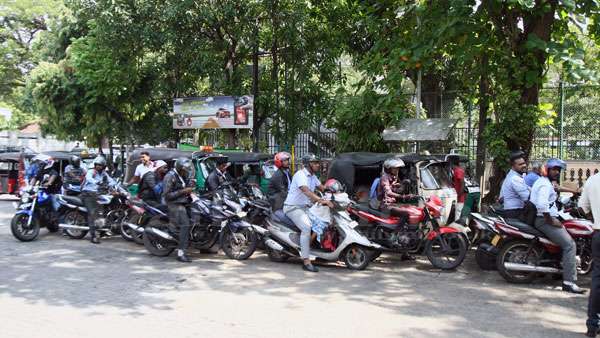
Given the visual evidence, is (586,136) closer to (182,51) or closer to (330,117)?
(330,117)

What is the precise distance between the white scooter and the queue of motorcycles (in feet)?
0.05

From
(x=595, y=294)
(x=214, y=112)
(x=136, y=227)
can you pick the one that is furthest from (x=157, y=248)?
(x=214, y=112)

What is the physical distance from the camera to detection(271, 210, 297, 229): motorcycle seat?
27.1 ft

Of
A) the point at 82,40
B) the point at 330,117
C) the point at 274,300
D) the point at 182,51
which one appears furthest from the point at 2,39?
the point at 274,300

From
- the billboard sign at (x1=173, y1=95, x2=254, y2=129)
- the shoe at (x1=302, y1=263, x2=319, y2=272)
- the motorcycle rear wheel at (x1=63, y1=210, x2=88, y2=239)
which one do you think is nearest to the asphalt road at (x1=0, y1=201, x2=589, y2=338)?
the shoe at (x1=302, y1=263, x2=319, y2=272)

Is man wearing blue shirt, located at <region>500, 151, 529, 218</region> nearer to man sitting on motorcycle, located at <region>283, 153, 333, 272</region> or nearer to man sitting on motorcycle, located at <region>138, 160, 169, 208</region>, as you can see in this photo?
man sitting on motorcycle, located at <region>283, 153, 333, 272</region>

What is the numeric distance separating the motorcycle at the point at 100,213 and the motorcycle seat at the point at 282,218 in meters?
3.29

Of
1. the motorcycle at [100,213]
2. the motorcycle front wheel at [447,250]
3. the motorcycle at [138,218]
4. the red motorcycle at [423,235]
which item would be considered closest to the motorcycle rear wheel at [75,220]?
the motorcycle at [100,213]

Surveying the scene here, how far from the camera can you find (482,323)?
18.0 feet

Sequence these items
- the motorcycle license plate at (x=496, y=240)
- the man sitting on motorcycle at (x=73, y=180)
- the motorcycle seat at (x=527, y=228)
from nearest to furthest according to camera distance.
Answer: the motorcycle seat at (x=527, y=228)
the motorcycle license plate at (x=496, y=240)
the man sitting on motorcycle at (x=73, y=180)

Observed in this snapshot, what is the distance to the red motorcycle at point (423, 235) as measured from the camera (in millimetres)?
7871

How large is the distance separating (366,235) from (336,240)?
1.73 feet

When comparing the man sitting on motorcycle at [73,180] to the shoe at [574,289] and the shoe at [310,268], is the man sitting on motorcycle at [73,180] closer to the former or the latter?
the shoe at [310,268]

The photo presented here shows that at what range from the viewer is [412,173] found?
9.45 m
